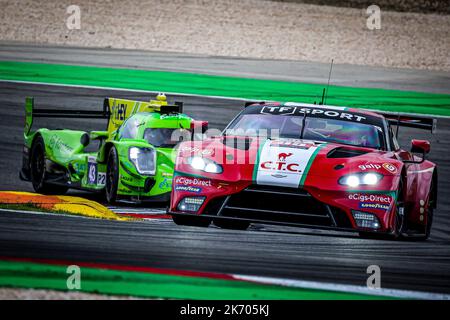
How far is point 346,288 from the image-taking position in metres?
7.18

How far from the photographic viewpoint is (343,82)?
89.0 feet

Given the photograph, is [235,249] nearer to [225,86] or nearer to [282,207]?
[282,207]

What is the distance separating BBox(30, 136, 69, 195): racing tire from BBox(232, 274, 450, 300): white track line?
685cm

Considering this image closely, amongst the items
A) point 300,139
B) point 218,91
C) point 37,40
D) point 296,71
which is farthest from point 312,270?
point 37,40

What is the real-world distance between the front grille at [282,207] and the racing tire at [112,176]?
354cm

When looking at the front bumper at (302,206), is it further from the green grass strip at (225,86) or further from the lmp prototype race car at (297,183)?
the green grass strip at (225,86)

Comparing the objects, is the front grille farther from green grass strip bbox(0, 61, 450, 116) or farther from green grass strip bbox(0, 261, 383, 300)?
green grass strip bbox(0, 61, 450, 116)

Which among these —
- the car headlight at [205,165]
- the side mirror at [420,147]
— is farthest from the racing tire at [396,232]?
the car headlight at [205,165]

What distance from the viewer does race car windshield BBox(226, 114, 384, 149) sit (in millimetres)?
10219

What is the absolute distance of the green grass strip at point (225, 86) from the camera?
76.4ft

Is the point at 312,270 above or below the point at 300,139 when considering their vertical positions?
below

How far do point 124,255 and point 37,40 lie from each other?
1038 inches

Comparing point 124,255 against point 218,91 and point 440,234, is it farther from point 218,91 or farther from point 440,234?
point 218,91

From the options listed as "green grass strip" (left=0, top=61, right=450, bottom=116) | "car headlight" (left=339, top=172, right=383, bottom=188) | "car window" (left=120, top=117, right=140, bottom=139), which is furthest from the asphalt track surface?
"green grass strip" (left=0, top=61, right=450, bottom=116)
